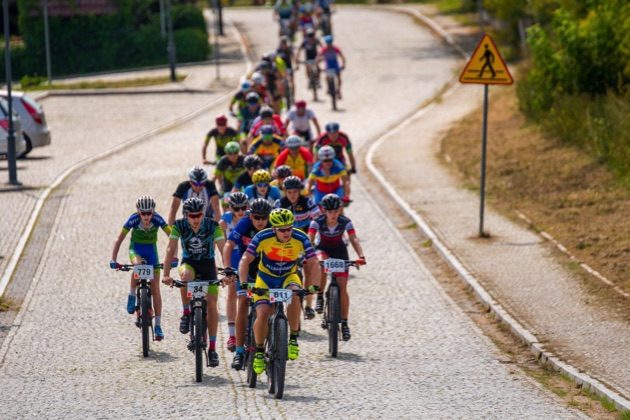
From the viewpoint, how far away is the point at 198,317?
14.6m

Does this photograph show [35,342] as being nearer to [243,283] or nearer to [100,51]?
[243,283]

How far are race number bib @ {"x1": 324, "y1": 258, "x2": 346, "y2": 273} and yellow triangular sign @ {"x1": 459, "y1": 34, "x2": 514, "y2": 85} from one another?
6728 mm

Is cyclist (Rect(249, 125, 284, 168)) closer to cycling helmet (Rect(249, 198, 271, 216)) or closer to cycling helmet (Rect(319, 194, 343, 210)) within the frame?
cycling helmet (Rect(319, 194, 343, 210))

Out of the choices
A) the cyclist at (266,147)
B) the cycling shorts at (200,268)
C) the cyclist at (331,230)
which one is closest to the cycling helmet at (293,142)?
the cyclist at (266,147)

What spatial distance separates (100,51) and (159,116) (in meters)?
12.0

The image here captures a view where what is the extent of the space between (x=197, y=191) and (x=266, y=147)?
5091 mm

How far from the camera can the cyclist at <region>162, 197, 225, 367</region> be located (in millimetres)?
15227

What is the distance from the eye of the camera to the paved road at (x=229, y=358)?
13.4 m

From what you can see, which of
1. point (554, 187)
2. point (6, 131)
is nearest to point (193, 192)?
point (554, 187)

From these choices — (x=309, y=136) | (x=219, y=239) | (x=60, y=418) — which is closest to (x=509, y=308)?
(x=219, y=239)

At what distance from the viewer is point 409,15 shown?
60188 millimetres

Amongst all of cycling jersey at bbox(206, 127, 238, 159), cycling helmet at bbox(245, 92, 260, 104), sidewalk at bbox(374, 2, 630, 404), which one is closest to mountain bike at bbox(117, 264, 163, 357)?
sidewalk at bbox(374, 2, 630, 404)

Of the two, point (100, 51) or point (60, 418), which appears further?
point (100, 51)

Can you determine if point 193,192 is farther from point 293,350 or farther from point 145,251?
point 293,350
